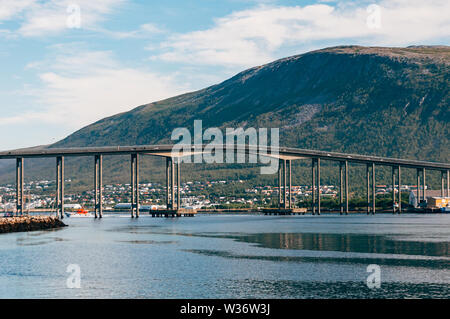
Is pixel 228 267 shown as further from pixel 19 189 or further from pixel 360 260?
pixel 19 189

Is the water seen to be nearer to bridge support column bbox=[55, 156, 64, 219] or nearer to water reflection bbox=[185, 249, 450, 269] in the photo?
Result: water reflection bbox=[185, 249, 450, 269]

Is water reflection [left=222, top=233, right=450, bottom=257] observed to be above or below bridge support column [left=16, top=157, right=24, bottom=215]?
below

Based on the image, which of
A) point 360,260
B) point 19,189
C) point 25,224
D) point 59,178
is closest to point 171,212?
point 59,178

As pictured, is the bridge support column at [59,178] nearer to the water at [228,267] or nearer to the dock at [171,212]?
the dock at [171,212]

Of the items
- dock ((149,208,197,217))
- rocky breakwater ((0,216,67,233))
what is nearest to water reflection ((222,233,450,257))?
rocky breakwater ((0,216,67,233))
